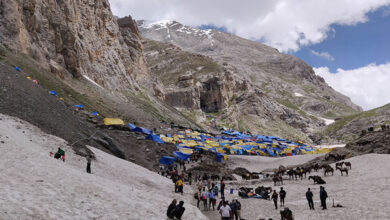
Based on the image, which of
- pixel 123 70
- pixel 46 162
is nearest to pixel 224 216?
pixel 46 162

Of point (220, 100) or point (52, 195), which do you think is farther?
point (220, 100)

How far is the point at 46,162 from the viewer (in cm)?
1428

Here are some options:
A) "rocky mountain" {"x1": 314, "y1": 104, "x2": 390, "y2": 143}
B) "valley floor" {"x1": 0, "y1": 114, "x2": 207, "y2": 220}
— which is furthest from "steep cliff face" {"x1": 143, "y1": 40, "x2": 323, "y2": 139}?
"valley floor" {"x1": 0, "y1": 114, "x2": 207, "y2": 220}

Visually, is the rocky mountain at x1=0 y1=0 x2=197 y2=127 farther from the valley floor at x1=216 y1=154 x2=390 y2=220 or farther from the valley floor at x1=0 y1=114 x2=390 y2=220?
the valley floor at x1=216 y1=154 x2=390 y2=220

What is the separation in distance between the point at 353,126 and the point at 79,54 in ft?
369

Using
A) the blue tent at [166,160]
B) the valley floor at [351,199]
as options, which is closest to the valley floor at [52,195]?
the valley floor at [351,199]

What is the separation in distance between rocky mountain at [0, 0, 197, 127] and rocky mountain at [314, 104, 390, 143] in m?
69.6

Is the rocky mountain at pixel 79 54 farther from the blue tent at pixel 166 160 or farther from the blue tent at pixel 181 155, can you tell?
the blue tent at pixel 166 160

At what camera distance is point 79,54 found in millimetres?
66875

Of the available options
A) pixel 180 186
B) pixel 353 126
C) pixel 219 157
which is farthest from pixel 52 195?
pixel 353 126

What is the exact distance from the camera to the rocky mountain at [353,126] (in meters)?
111

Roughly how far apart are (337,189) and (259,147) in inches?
1595

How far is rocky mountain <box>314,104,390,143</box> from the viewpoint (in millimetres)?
110625

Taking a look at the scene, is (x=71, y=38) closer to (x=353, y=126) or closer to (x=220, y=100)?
(x=220, y=100)
